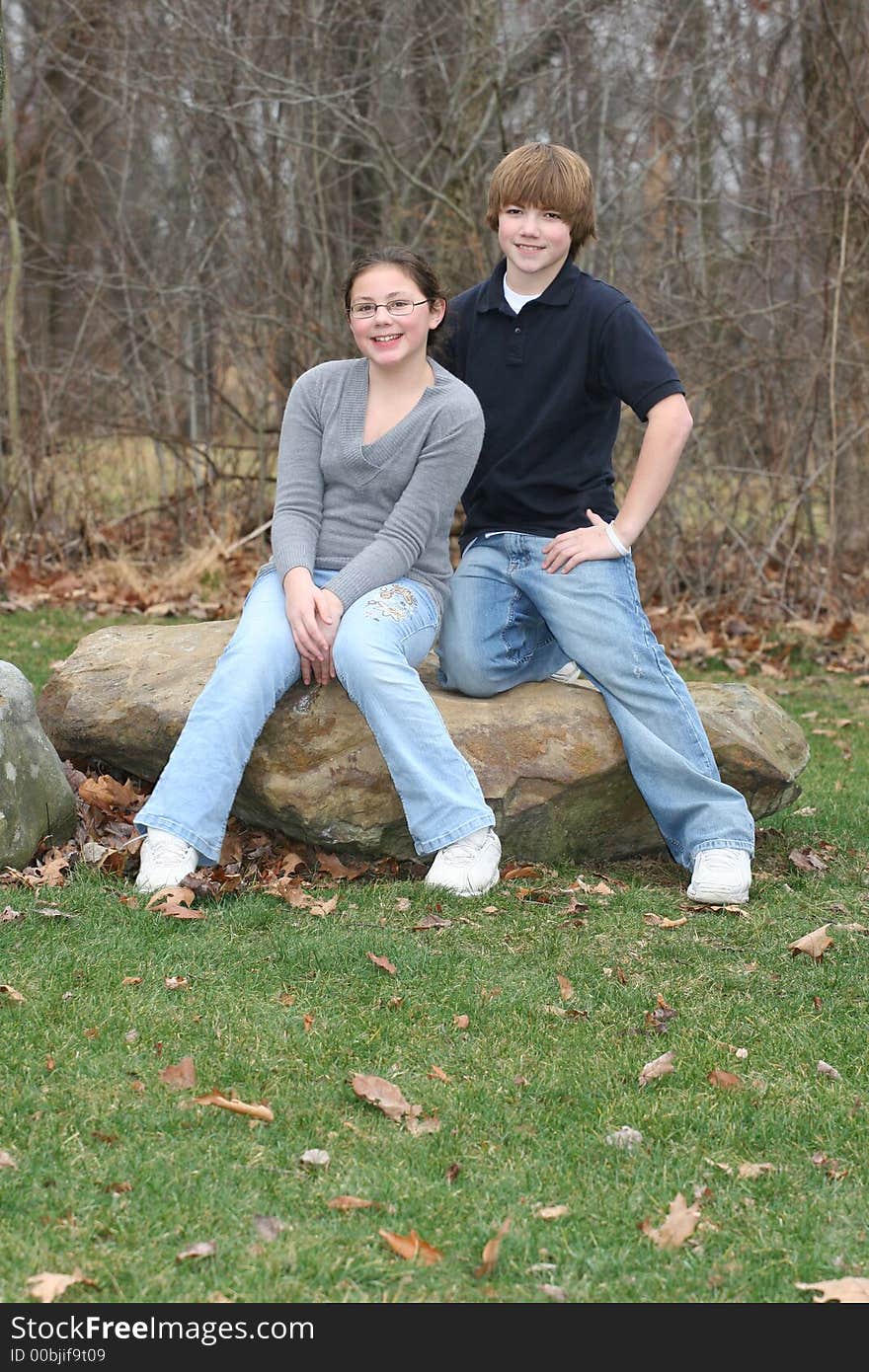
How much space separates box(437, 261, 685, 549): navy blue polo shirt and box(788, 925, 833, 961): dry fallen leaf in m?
1.53

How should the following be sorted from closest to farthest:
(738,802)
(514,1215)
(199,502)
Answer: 1. (514,1215)
2. (738,802)
3. (199,502)

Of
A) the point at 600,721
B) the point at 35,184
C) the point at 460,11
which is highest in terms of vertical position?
the point at 460,11

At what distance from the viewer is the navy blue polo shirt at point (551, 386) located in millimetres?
4684

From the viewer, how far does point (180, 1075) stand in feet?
10.7

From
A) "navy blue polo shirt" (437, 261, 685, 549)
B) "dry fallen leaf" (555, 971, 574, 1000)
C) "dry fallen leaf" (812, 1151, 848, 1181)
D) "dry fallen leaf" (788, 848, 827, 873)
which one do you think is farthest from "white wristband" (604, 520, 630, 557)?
"dry fallen leaf" (812, 1151, 848, 1181)

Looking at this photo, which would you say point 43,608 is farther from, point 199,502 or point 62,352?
point 62,352

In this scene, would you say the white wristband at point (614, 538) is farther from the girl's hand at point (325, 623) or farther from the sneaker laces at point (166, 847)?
the sneaker laces at point (166, 847)

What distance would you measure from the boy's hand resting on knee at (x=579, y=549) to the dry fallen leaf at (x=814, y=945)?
4.40ft

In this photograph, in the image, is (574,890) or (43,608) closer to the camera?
(574,890)

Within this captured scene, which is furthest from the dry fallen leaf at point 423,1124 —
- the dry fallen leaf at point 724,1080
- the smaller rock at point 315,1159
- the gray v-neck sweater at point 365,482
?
the gray v-neck sweater at point 365,482

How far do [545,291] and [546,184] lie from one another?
0.35m

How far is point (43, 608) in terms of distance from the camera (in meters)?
8.72

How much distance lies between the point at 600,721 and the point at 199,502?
19.7 ft
